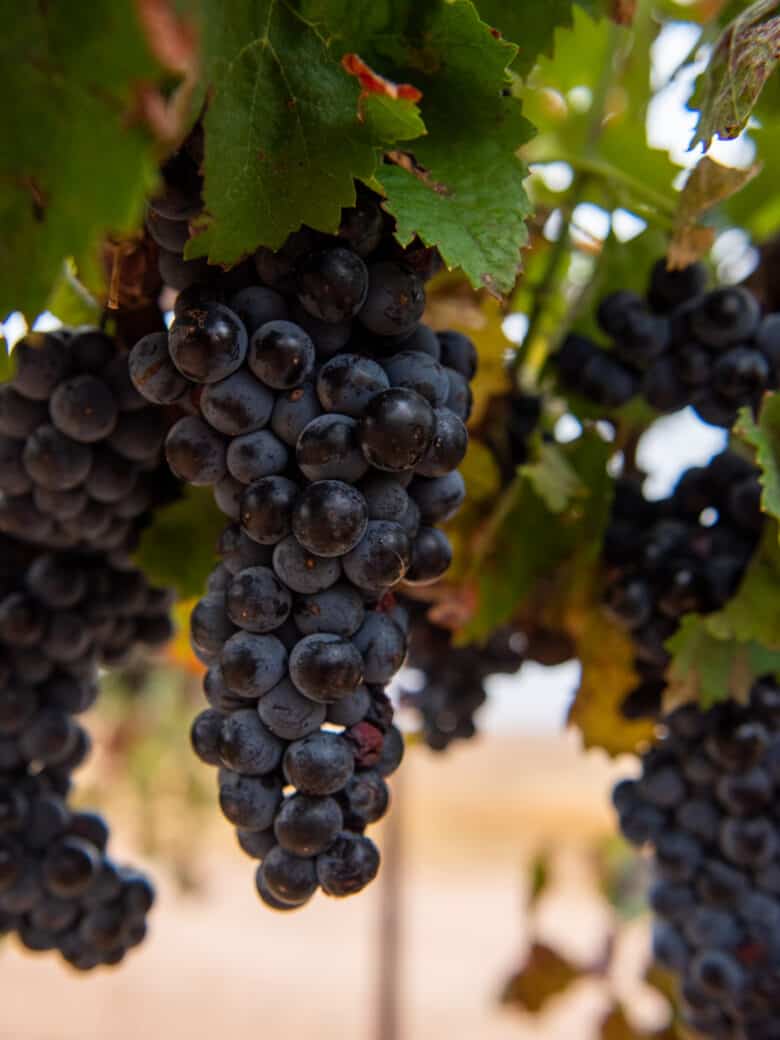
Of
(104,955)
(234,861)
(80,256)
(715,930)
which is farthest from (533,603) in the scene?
(234,861)

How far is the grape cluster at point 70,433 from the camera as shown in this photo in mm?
721

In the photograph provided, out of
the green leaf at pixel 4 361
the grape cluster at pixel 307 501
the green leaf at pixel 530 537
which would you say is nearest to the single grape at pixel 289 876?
the grape cluster at pixel 307 501

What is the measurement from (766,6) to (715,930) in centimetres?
81

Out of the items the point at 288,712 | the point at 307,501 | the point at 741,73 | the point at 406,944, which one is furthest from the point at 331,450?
the point at 406,944

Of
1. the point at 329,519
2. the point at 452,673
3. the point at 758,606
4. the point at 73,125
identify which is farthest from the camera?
the point at 452,673

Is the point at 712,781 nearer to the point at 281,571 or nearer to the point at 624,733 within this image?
the point at 624,733

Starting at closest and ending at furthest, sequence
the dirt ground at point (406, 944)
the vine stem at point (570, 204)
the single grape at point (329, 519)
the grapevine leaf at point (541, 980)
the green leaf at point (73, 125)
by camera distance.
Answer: the green leaf at point (73, 125), the single grape at point (329, 519), the vine stem at point (570, 204), the grapevine leaf at point (541, 980), the dirt ground at point (406, 944)

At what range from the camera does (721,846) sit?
3.26 feet

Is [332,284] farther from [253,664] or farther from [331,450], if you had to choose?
[253,664]

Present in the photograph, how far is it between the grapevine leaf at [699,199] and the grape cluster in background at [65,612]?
16.7 inches

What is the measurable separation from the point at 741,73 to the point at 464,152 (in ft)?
0.62

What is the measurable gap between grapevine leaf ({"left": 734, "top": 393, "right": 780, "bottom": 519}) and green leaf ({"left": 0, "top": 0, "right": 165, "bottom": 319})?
1.45ft

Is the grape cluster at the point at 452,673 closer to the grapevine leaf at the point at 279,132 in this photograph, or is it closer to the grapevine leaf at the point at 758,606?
the grapevine leaf at the point at 758,606

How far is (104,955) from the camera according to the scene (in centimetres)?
86
